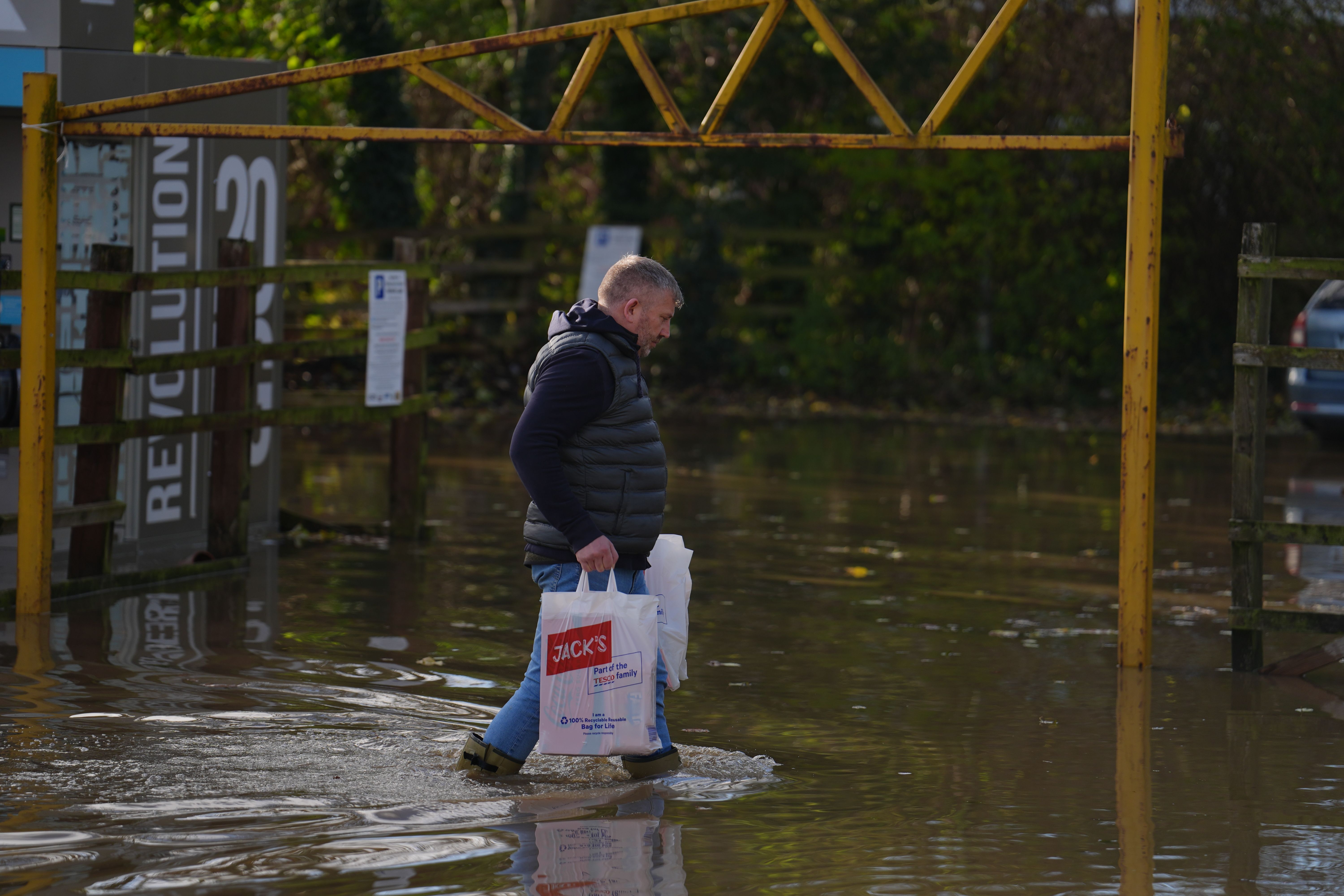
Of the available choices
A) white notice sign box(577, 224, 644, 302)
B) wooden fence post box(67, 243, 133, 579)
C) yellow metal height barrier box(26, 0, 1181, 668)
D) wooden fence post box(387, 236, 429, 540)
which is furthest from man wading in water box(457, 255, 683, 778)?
white notice sign box(577, 224, 644, 302)

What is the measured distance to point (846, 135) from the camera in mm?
7336

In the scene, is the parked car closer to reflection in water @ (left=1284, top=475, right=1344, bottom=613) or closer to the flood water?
reflection in water @ (left=1284, top=475, right=1344, bottom=613)

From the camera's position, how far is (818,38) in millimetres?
22547

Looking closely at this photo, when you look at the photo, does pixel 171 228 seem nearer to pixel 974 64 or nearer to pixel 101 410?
pixel 101 410

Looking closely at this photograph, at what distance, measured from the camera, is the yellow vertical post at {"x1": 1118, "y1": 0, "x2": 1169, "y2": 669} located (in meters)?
7.03

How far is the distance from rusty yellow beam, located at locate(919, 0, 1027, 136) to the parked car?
9317 mm

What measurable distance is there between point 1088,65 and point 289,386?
965 cm

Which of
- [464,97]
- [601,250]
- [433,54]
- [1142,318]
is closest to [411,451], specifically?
[464,97]

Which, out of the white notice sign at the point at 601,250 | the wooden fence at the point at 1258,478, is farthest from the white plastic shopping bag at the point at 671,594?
the white notice sign at the point at 601,250

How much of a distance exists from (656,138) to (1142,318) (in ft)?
6.73

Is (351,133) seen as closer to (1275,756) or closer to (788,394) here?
(1275,756)

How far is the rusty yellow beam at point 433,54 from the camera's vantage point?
23.1 feet

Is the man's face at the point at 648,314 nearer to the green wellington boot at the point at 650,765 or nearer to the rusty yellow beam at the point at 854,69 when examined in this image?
the green wellington boot at the point at 650,765

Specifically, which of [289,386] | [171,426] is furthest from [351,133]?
[289,386]
